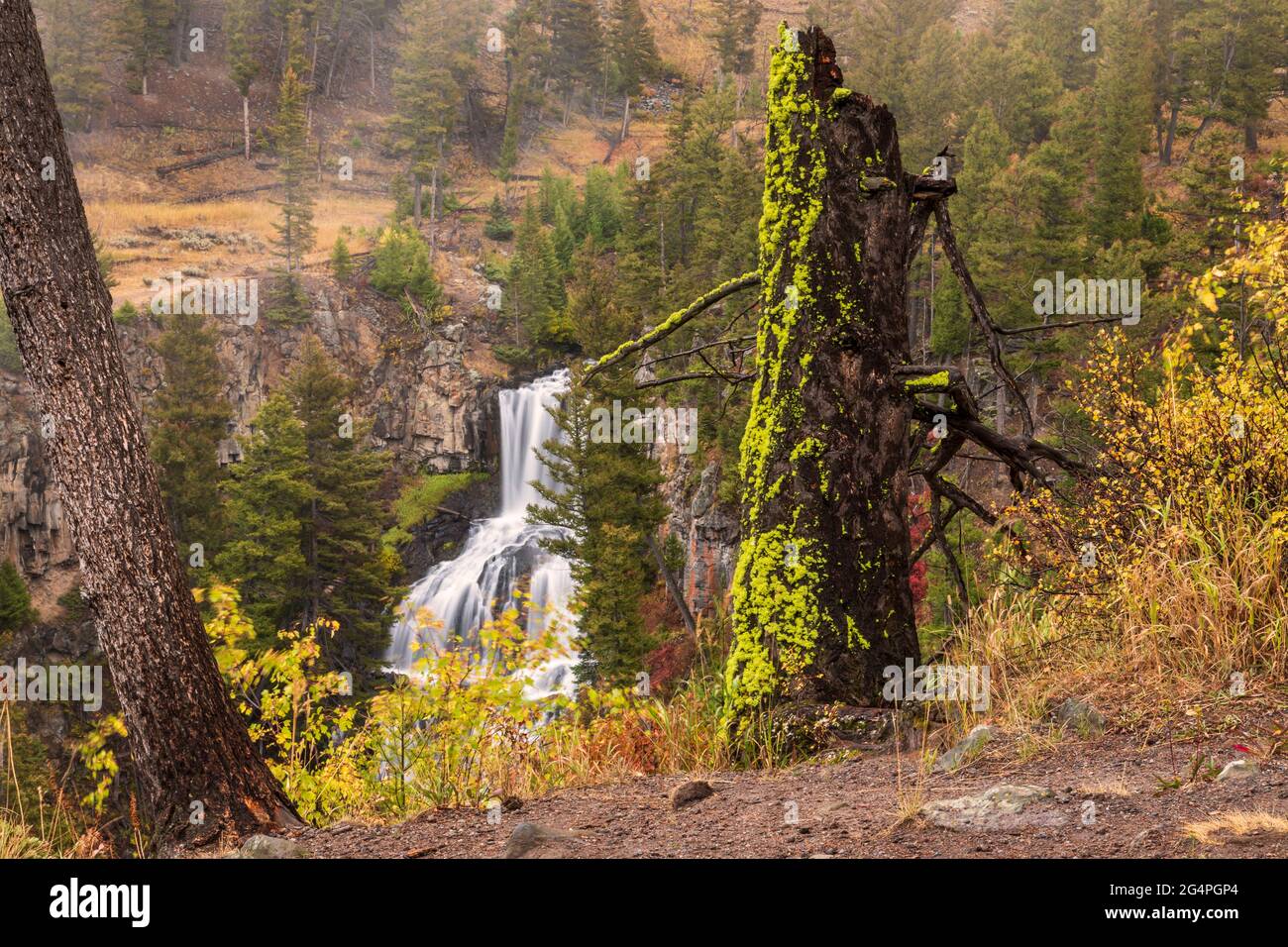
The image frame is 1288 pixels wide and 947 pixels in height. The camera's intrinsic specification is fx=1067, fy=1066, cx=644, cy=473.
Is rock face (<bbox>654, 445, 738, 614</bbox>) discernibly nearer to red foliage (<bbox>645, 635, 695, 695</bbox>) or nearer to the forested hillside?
the forested hillside

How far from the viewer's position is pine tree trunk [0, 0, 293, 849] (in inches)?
207

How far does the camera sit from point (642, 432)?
86.9 feet

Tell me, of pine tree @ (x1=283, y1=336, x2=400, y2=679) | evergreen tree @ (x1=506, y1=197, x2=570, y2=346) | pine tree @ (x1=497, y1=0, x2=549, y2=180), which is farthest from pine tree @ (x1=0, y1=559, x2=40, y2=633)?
pine tree @ (x1=497, y1=0, x2=549, y2=180)

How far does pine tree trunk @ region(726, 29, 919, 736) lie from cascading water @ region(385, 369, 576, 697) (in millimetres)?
25413

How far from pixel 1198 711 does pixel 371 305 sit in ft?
164

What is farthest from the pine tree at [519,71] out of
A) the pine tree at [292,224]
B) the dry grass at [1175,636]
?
the dry grass at [1175,636]

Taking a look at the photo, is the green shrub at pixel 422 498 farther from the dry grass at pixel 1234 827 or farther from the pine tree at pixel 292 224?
the dry grass at pixel 1234 827

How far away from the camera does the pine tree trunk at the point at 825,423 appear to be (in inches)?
221

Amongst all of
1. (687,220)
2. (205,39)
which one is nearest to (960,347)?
(687,220)

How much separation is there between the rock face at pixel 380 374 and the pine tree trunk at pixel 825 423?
41.7 meters

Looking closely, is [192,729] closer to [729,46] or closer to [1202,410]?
[1202,410]

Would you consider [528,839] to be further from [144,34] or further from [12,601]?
A: [144,34]

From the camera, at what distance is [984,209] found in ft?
122

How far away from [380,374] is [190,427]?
10.5 metres
